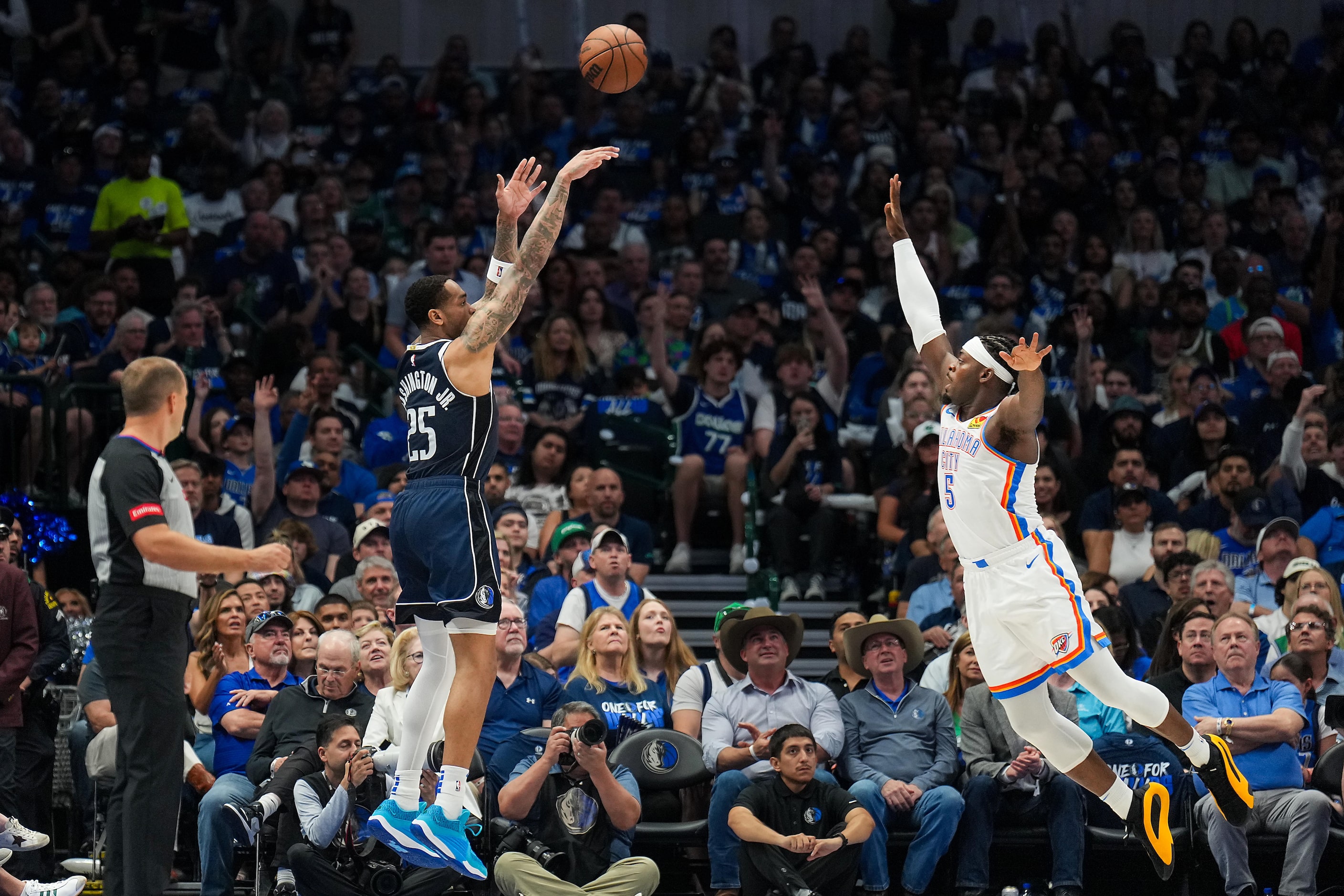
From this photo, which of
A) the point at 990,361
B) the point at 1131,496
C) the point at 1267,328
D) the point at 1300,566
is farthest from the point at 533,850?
the point at 1267,328

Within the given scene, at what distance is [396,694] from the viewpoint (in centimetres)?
977

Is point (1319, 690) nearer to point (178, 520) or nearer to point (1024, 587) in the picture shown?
point (1024, 587)

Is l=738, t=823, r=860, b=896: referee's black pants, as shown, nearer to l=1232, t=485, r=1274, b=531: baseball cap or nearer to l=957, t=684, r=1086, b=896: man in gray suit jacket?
l=957, t=684, r=1086, b=896: man in gray suit jacket

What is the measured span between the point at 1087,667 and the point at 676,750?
10.6ft

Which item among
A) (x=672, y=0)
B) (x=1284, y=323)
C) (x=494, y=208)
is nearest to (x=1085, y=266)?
(x=1284, y=323)

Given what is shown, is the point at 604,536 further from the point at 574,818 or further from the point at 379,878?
the point at 379,878

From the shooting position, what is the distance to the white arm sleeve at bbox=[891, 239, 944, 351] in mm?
8266

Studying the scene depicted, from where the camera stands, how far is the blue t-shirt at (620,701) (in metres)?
10.4

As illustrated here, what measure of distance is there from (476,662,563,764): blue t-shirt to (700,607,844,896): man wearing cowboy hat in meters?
1.00

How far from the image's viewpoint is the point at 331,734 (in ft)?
31.3

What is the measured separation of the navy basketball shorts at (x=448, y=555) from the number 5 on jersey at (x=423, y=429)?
120 mm

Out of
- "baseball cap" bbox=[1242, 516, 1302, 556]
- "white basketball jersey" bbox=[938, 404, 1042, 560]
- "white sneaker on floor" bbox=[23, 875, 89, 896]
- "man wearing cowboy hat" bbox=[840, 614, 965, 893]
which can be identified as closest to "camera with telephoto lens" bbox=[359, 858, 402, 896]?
"white sneaker on floor" bbox=[23, 875, 89, 896]

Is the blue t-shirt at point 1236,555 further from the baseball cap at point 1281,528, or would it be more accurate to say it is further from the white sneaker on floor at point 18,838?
the white sneaker on floor at point 18,838

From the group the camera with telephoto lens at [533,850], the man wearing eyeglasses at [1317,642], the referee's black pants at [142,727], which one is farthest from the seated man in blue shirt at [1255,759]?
the referee's black pants at [142,727]
